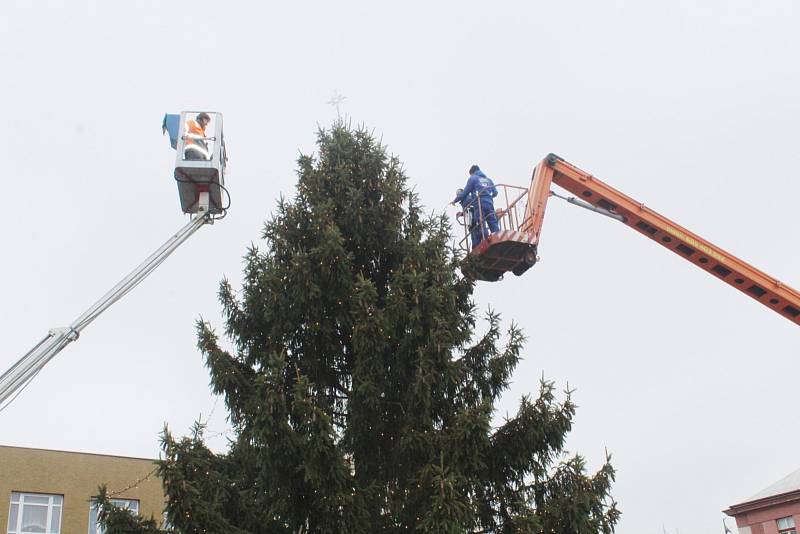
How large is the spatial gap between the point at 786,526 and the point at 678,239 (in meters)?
32.8

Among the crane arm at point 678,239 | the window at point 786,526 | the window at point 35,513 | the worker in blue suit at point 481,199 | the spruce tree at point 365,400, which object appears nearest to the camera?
the spruce tree at point 365,400

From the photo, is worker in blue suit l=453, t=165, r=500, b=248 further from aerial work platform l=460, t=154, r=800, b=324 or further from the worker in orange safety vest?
the worker in orange safety vest

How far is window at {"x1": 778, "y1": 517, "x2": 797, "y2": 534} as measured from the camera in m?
44.8

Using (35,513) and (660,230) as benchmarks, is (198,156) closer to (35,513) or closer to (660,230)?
(660,230)

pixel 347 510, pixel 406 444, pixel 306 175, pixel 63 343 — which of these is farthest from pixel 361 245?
pixel 63 343

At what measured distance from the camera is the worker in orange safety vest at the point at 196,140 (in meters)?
11.7

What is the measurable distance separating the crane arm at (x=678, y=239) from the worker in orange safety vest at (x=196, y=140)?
315 inches

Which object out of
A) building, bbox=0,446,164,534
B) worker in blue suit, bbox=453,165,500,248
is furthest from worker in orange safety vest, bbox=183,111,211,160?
building, bbox=0,446,164,534

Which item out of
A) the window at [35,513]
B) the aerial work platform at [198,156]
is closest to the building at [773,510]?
the window at [35,513]

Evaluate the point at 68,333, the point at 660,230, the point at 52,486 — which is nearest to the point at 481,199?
Answer: the point at 660,230

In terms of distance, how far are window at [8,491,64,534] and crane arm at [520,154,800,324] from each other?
17.3m

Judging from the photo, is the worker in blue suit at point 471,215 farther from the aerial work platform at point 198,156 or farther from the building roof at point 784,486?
the building roof at point 784,486

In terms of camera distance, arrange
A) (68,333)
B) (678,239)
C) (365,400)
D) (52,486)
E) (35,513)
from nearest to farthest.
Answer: (68,333) → (365,400) → (678,239) → (35,513) → (52,486)

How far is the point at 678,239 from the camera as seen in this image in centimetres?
1838
